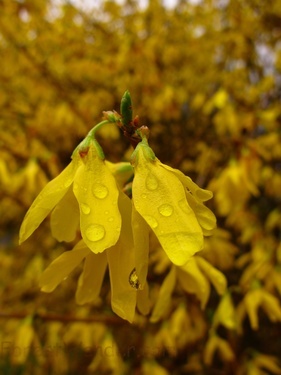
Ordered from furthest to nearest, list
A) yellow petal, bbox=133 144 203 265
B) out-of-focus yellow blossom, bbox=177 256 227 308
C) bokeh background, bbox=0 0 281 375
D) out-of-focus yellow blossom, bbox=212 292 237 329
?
bokeh background, bbox=0 0 281 375 → out-of-focus yellow blossom, bbox=212 292 237 329 → out-of-focus yellow blossom, bbox=177 256 227 308 → yellow petal, bbox=133 144 203 265

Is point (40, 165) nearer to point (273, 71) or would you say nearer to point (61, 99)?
point (61, 99)

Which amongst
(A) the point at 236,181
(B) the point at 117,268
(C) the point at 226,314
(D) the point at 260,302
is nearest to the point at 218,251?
(A) the point at 236,181

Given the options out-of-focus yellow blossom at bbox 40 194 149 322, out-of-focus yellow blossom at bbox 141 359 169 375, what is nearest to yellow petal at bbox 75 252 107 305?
out-of-focus yellow blossom at bbox 40 194 149 322

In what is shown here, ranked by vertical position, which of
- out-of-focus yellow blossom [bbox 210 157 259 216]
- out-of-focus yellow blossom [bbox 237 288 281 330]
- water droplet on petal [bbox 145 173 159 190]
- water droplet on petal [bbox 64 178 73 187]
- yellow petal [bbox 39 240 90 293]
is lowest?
out-of-focus yellow blossom [bbox 237 288 281 330]

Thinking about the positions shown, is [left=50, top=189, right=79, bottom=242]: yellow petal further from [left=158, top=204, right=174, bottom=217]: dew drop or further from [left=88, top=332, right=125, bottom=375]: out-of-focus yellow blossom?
[left=88, top=332, right=125, bottom=375]: out-of-focus yellow blossom

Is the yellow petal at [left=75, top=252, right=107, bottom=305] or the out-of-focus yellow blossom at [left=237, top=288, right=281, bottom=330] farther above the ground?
the yellow petal at [left=75, top=252, right=107, bottom=305]

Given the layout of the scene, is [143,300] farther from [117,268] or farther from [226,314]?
[226,314]
